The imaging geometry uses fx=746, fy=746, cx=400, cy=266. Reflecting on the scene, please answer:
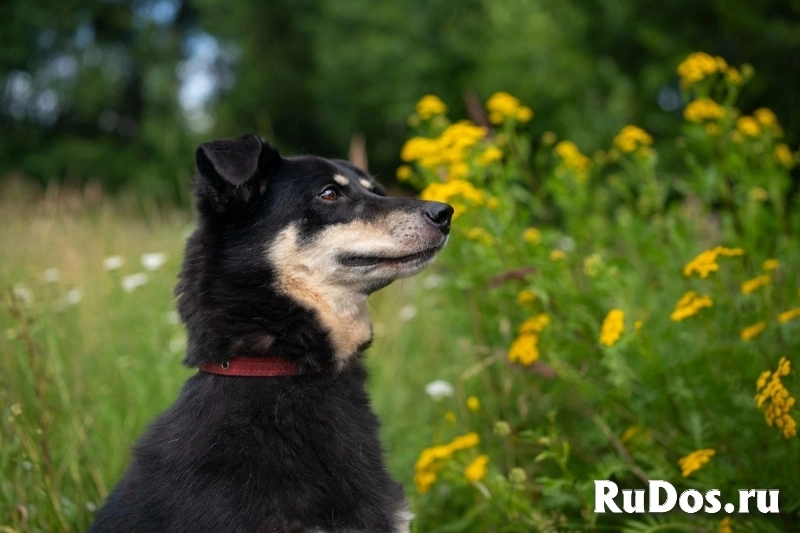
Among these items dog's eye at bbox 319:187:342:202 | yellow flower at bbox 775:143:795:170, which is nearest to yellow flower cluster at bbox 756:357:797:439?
dog's eye at bbox 319:187:342:202

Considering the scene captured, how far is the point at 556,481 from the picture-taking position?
9.41ft

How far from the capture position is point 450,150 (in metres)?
4.18

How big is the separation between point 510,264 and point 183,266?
5.73 feet

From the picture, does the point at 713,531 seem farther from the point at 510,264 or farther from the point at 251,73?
the point at 251,73

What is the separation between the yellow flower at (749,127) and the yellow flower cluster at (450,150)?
179cm

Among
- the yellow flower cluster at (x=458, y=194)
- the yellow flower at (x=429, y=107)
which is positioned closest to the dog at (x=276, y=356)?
the yellow flower cluster at (x=458, y=194)

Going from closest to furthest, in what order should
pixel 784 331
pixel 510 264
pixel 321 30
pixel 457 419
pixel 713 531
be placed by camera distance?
1. pixel 713 531
2. pixel 784 331
3. pixel 510 264
4. pixel 457 419
5. pixel 321 30

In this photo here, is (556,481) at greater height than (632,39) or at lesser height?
lesser

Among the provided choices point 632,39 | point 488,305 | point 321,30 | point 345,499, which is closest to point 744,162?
point 488,305

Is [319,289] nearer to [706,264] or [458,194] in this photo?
[458,194]

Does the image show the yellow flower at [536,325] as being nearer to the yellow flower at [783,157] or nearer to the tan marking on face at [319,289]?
the tan marking on face at [319,289]

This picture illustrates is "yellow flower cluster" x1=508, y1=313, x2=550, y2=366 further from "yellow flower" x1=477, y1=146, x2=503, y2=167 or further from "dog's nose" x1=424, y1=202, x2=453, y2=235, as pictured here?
"yellow flower" x1=477, y1=146, x2=503, y2=167

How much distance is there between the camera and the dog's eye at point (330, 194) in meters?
3.32

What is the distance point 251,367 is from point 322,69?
23678mm
